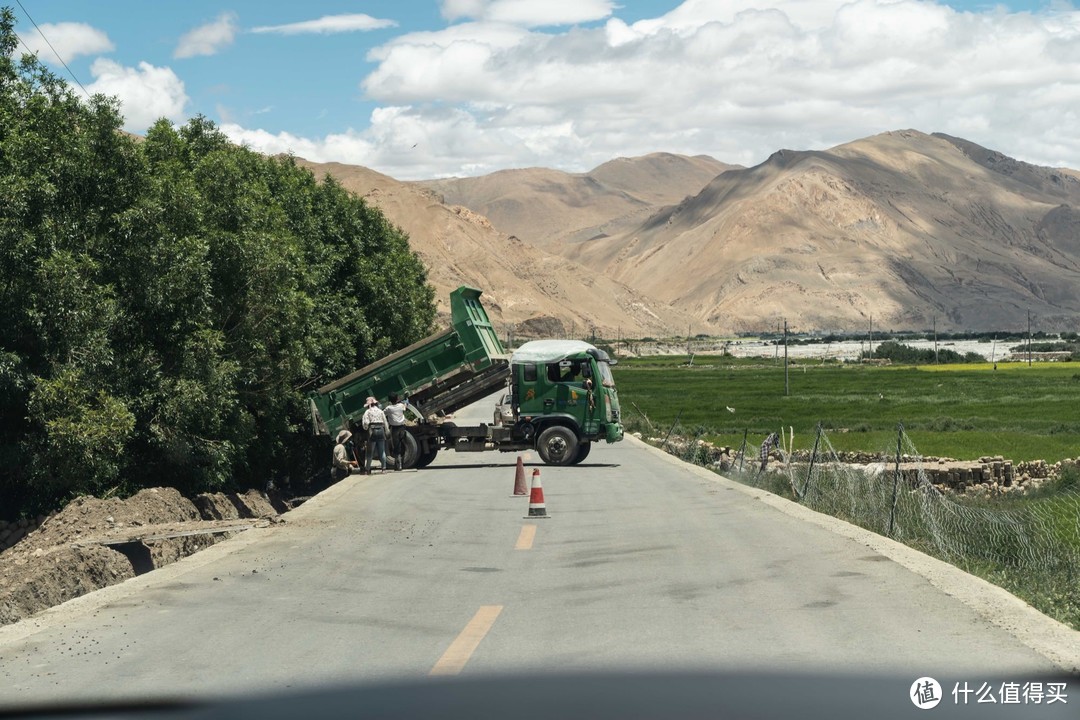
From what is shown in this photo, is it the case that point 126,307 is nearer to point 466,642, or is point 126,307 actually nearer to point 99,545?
point 99,545

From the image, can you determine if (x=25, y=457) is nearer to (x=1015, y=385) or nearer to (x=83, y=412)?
(x=83, y=412)

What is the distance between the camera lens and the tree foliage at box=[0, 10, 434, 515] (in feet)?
71.0

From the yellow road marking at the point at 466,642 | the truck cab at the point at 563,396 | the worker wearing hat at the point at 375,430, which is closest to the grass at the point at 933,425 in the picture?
the truck cab at the point at 563,396

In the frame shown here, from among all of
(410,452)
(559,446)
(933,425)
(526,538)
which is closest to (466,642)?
(526,538)

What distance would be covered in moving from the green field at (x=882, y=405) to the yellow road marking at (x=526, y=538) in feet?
82.9

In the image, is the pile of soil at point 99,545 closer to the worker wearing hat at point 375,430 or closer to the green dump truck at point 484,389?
the worker wearing hat at point 375,430

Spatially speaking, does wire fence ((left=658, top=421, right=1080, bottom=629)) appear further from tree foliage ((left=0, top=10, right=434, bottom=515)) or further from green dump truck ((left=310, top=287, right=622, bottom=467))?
tree foliage ((left=0, top=10, right=434, bottom=515))

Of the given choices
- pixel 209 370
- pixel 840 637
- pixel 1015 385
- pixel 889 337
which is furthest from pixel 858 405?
pixel 889 337

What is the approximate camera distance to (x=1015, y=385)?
83.9m

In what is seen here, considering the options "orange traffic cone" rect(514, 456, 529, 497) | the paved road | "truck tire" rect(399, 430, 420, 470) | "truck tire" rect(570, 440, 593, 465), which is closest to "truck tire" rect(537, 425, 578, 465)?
"truck tire" rect(570, 440, 593, 465)

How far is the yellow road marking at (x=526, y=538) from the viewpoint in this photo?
14867 millimetres

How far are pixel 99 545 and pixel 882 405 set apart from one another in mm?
55782

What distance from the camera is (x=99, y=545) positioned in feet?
55.4

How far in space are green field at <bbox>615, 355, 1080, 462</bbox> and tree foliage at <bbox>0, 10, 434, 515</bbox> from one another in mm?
21734
